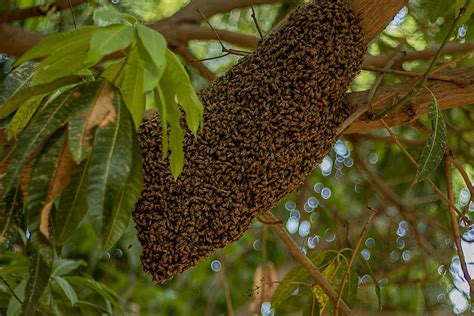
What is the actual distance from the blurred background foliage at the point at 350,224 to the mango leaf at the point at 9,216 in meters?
1.70

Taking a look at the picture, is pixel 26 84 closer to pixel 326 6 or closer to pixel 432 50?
pixel 326 6

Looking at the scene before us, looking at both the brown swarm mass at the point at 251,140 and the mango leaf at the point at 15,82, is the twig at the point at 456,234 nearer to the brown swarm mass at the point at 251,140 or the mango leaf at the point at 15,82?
the brown swarm mass at the point at 251,140

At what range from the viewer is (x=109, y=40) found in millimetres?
1212

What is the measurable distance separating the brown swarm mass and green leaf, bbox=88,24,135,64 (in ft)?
1.63

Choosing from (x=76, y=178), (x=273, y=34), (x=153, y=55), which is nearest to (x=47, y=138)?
(x=76, y=178)

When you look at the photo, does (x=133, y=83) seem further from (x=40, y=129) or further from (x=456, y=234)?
(x=456, y=234)

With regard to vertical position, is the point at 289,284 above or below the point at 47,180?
below

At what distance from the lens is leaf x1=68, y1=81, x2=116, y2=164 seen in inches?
48.0

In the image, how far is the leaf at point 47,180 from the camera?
4.08ft

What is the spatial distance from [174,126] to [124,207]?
227 millimetres

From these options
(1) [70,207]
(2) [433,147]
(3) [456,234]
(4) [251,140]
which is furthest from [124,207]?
(3) [456,234]

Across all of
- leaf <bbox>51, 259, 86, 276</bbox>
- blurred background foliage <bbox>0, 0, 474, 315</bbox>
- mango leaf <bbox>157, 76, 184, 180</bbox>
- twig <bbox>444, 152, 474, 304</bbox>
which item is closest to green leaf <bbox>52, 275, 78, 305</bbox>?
leaf <bbox>51, 259, 86, 276</bbox>

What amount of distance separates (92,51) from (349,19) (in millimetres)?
757

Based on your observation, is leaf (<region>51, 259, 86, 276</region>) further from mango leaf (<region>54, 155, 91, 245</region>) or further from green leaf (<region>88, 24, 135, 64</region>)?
green leaf (<region>88, 24, 135, 64</region>)
